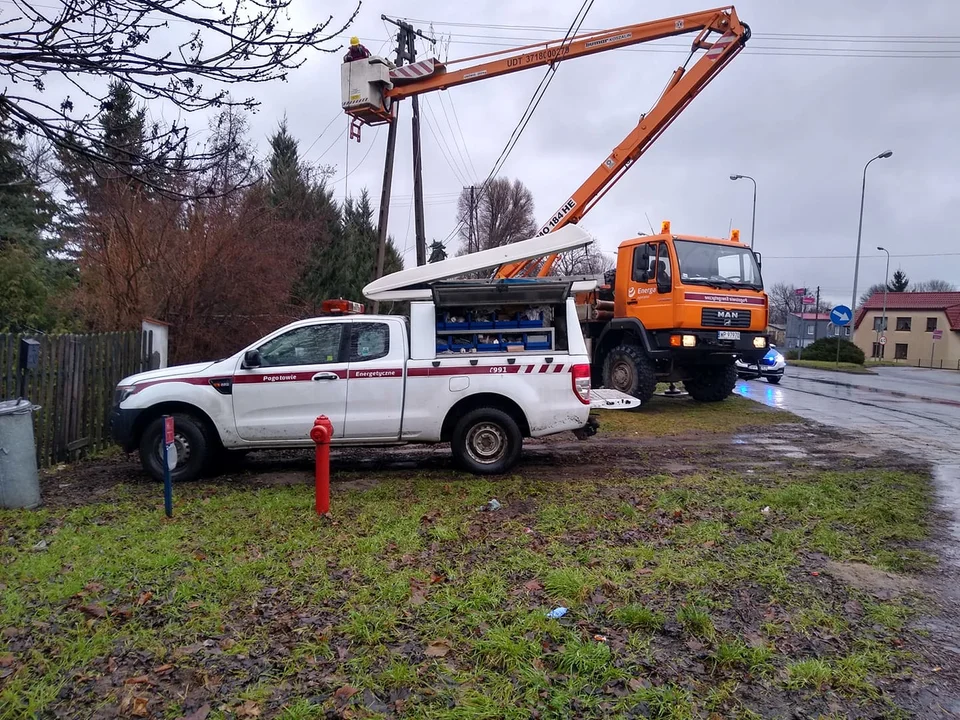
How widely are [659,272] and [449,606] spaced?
9027mm

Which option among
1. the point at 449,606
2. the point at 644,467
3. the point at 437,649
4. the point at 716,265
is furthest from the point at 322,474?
the point at 716,265

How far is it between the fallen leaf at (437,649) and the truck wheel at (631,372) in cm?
912

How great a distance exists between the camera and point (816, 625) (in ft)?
13.3

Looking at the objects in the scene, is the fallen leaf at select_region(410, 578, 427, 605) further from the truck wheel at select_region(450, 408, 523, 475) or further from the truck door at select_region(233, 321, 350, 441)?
the truck door at select_region(233, 321, 350, 441)

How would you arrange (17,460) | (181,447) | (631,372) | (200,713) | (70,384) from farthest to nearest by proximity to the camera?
(631,372), (70,384), (181,447), (17,460), (200,713)

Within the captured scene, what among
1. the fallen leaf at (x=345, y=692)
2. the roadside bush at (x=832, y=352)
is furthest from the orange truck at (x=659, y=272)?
the roadside bush at (x=832, y=352)

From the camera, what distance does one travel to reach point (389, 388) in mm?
7574

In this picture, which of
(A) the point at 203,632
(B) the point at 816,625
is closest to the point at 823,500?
(B) the point at 816,625

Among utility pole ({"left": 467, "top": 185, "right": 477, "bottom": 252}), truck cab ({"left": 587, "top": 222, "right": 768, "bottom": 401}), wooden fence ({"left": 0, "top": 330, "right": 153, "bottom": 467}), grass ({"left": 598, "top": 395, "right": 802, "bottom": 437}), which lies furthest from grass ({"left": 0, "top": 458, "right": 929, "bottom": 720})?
utility pole ({"left": 467, "top": 185, "right": 477, "bottom": 252})

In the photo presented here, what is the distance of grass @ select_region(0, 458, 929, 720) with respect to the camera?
11.1 ft

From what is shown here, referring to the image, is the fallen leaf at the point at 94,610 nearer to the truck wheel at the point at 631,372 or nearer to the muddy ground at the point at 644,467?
the muddy ground at the point at 644,467

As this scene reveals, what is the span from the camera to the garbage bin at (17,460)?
6.38 meters

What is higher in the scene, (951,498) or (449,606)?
(951,498)

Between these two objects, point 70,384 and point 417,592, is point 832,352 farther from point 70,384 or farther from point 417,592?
point 417,592
